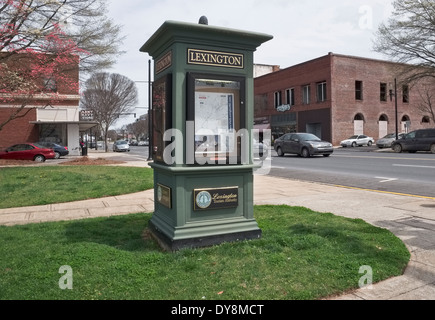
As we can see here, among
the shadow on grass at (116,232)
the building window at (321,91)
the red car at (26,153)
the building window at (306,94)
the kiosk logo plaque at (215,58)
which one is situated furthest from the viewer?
the building window at (306,94)

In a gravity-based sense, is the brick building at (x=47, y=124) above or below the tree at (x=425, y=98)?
below

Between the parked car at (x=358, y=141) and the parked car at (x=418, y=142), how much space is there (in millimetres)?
12659

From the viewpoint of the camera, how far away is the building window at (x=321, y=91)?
4388cm

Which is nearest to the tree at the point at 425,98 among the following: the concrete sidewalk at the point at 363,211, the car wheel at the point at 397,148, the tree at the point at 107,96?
the car wheel at the point at 397,148

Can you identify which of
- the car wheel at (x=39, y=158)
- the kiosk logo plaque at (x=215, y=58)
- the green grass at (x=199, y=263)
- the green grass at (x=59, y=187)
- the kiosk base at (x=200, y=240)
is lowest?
the green grass at (x=199, y=263)

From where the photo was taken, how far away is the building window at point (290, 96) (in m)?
49.1

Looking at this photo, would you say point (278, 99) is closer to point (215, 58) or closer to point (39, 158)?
point (39, 158)

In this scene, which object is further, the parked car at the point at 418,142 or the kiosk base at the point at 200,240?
the parked car at the point at 418,142

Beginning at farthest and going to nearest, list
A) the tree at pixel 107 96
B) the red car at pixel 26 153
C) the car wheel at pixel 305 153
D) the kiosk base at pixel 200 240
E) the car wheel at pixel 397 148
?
the tree at pixel 107 96 → the car wheel at pixel 397 148 → the red car at pixel 26 153 → the car wheel at pixel 305 153 → the kiosk base at pixel 200 240

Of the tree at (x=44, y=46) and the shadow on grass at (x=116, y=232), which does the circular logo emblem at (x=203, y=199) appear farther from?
the tree at (x=44, y=46)

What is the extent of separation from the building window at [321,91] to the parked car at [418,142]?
679 inches
